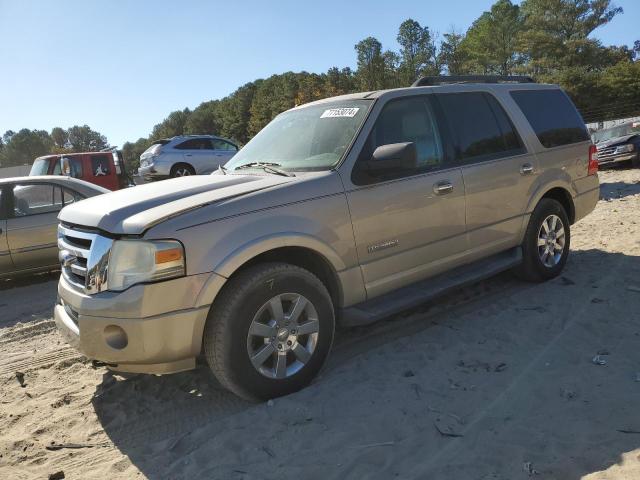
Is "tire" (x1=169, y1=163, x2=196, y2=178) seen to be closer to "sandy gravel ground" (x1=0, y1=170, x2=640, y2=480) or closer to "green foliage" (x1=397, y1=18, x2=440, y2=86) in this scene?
"sandy gravel ground" (x1=0, y1=170, x2=640, y2=480)

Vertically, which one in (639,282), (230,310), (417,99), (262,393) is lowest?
(639,282)

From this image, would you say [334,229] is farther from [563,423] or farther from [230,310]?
[563,423]

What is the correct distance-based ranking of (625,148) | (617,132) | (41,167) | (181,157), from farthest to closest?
1. (617,132)
2. (181,157)
3. (625,148)
4. (41,167)

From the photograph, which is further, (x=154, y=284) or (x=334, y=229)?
(x=334, y=229)

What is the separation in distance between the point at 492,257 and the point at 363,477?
9.63 feet

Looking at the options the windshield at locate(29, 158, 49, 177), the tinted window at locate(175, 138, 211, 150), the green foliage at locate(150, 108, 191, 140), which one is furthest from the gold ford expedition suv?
the green foliage at locate(150, 108, 191, 140)

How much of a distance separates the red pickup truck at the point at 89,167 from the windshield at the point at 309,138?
1042 centimetres

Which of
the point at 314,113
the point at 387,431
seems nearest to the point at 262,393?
the point at 387,431

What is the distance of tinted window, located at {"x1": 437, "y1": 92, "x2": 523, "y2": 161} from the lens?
14.5ft

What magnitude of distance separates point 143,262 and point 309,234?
1.02m

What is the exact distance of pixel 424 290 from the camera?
4.05 metres

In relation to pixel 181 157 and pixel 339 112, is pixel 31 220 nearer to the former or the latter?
pixel 339 112

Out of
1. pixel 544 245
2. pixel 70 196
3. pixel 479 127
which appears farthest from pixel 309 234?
pixel 70 196

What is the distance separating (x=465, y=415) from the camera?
297cm
